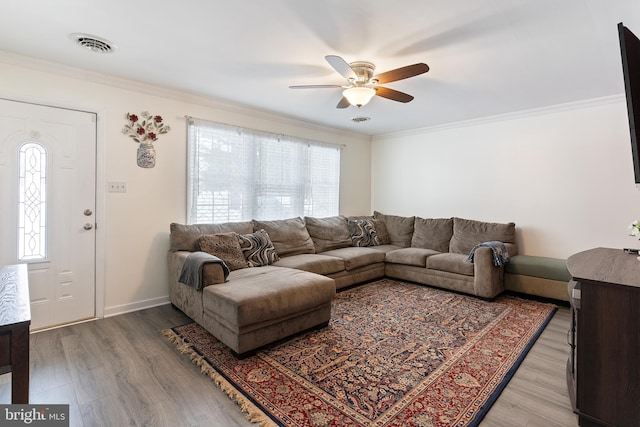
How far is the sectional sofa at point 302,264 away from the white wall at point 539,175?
370 millimetres

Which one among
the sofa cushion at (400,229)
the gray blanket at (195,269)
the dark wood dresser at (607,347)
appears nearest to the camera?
the dark wood dresser at (607,347)

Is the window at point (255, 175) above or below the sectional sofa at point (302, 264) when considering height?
above

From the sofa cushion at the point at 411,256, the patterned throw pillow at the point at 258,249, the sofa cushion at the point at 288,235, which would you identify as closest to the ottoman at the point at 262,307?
the patterned throw pillow at the point at 258,249

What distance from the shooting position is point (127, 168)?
3250 mm

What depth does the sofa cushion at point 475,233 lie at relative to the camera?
412 centimetres

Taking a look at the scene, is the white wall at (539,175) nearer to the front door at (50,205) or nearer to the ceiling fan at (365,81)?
the ceiling fan at (365,81)

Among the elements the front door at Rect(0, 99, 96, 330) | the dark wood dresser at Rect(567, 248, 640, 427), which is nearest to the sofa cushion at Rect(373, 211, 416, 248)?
the dark wood dresser at Rect(567, 248, 640, 427)

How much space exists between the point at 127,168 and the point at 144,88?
0.86 metres

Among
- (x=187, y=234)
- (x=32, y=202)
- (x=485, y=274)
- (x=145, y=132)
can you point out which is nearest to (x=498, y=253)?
(x=485, y=274)

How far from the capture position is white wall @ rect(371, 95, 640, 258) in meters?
3.55

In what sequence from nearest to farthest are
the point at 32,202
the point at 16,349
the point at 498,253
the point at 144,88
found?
the point at 16,349
the point at 32,202
the point at 144,88
the point at 498,253

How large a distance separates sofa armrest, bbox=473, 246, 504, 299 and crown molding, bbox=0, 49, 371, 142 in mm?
3032

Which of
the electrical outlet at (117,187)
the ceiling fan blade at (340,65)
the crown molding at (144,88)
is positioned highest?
the crown molding at (144,88)

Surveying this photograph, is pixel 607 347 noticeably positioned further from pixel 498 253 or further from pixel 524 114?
pixel 524 114
